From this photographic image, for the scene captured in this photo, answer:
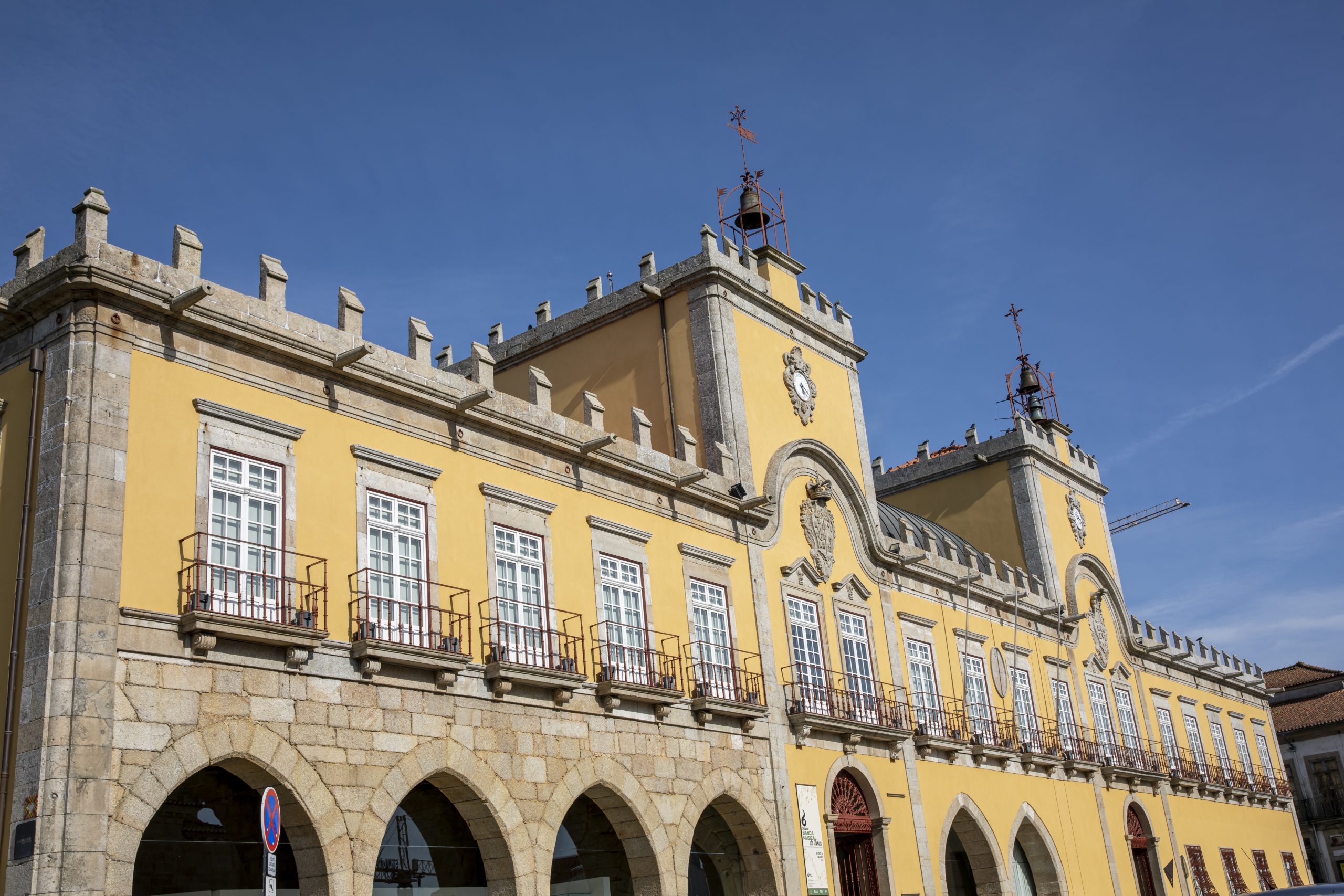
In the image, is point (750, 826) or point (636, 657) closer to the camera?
point (636, 657)

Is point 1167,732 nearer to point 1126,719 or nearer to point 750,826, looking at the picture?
point 1126,719

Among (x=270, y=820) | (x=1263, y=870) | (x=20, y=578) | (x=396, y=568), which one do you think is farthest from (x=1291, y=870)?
(x=20, y=578)

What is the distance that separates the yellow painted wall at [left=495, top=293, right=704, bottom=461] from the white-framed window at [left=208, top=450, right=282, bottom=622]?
34.2 ft

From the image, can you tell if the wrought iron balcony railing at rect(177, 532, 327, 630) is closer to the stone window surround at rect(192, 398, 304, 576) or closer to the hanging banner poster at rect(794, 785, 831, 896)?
the stone window surround at rect(192, 398, 304, 576)

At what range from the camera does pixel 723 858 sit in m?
22.4

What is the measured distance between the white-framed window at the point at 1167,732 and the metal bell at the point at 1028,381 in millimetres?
10682

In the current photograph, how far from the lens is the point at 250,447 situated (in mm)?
15906

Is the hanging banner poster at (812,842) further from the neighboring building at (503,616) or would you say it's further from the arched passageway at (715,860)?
the arched passageway at (715,860)

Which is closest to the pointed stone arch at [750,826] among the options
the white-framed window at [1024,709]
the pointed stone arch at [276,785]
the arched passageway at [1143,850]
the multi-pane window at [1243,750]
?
the pointed stone arch at [276,785]

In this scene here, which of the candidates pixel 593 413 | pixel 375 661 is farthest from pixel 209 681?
pixel 593 413

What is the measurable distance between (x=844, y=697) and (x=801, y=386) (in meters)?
6.51

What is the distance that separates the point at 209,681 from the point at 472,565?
181 inches

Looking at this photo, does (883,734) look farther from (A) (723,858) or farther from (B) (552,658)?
(B) (552,658)

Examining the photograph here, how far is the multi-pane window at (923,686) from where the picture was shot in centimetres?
2745
